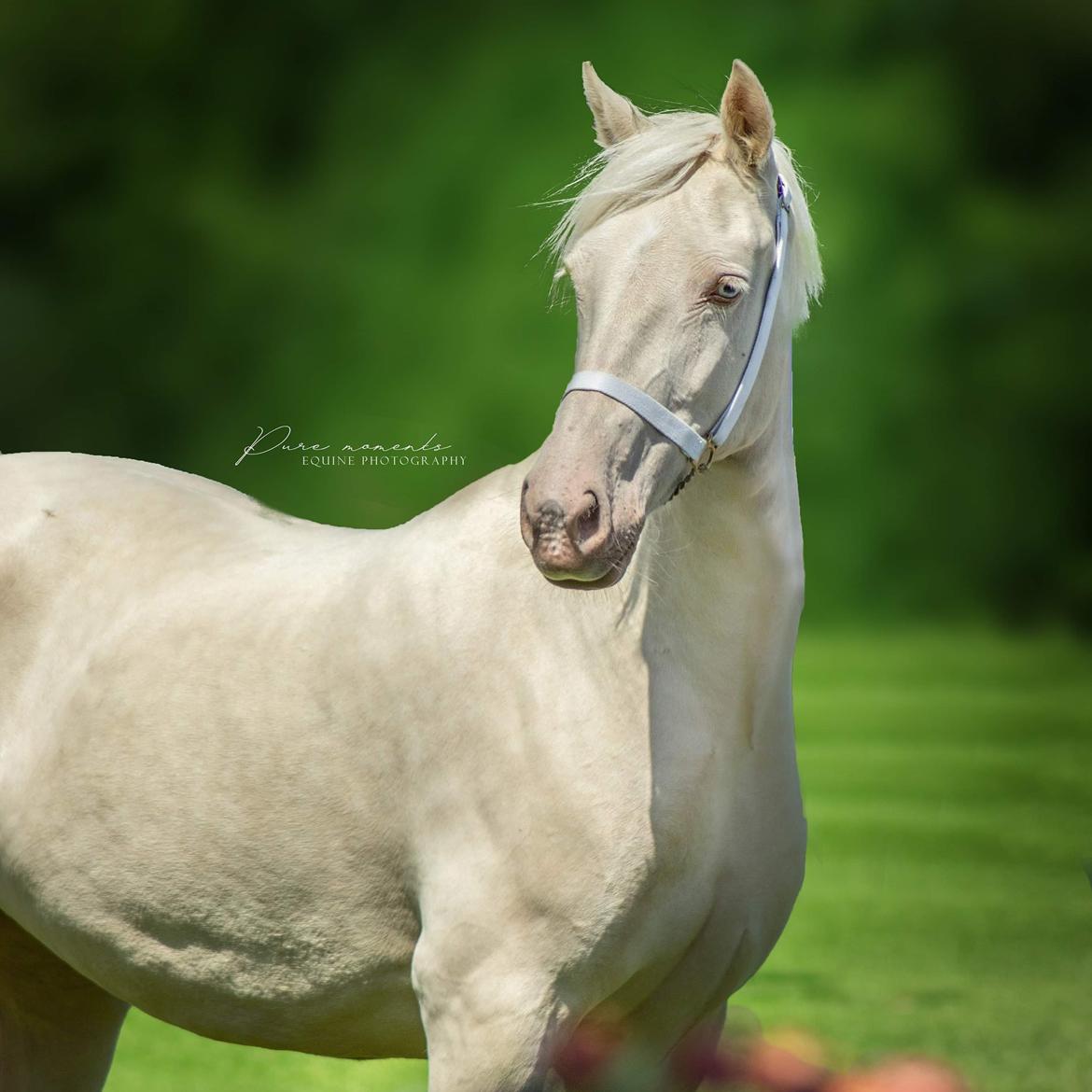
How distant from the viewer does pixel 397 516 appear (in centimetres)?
282

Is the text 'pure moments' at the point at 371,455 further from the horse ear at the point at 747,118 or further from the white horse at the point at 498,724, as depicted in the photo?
the horse ear at the point at 747,118

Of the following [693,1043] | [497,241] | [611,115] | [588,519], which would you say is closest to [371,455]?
[497,241]

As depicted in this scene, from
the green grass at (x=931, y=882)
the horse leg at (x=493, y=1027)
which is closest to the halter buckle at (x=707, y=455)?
the horse leg at (x=493, y=1027)

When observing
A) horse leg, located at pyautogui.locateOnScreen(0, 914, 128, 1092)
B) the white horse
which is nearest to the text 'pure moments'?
horse leg, located at pyautogui.locateOnScreen(0, 914, 128, 1092)

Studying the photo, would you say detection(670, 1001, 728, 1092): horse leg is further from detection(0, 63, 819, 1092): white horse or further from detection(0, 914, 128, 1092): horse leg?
detection(0, 914, 128, 1092): horse leg

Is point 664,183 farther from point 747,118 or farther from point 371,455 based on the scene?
point 371,455

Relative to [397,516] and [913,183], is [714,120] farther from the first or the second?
[913,183]

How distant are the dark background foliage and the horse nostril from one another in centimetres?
260

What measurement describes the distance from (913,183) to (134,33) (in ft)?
7.53

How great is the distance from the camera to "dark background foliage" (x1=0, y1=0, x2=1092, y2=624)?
381 centimetres

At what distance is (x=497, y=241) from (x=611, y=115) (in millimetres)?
2583

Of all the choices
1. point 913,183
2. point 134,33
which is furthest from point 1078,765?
point 134,33

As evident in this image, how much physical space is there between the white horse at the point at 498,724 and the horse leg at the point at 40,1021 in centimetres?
24

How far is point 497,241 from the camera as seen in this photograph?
386cm
